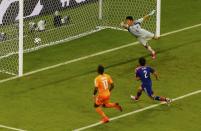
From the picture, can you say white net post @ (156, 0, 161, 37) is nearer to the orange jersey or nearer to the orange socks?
the orange jersey

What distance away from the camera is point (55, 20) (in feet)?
120

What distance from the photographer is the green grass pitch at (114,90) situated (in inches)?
Result: 1070

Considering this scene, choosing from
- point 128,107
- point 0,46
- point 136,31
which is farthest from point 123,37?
point 128,107

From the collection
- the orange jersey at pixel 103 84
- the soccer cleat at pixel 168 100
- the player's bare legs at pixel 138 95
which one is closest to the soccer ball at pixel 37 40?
the player's bare legs at pixel 138 95

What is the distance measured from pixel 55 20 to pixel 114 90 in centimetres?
708

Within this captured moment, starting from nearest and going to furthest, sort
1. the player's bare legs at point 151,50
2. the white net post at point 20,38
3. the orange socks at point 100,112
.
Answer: the orange socks at point 100,112, the white net post at point 20,38, the player's bare legs at point 151,50

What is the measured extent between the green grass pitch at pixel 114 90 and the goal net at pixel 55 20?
0.53 meters

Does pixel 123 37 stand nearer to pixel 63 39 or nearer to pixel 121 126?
pixel 63 39

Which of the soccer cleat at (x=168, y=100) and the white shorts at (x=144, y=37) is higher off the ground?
the white shorts at (x=144, y=37)

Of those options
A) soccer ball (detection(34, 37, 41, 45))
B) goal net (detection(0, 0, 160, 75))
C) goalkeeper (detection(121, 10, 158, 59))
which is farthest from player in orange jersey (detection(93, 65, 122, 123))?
soccer ball (detection(34, 37, 41, 45))

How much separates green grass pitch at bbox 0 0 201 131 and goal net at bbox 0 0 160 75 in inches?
21.0

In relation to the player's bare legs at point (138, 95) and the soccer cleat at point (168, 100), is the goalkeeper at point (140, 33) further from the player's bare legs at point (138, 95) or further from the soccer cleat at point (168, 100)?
the soccer cleat at point (168, 100)

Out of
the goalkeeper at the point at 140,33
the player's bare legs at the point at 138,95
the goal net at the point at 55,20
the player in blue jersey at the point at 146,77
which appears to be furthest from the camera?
the goalkeeper at the point at 140,33

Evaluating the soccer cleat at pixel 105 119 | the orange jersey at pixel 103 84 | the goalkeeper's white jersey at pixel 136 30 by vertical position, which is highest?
the goalkeeper's white jersey at pixel 136 30
